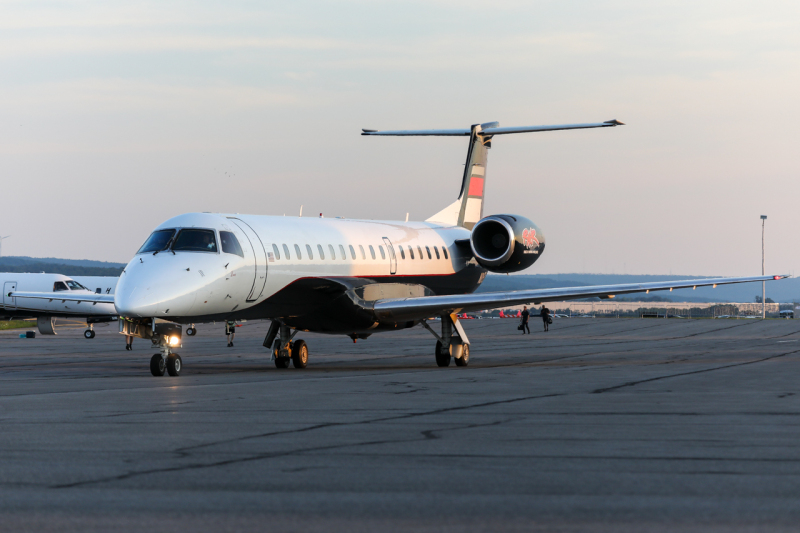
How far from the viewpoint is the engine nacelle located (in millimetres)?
25922

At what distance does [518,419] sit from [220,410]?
380 centimetres

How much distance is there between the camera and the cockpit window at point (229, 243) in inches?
822

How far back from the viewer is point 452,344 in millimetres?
25109

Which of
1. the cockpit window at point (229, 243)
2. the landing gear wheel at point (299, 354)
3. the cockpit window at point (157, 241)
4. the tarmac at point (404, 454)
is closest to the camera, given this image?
the tarmac at point (404, 454)

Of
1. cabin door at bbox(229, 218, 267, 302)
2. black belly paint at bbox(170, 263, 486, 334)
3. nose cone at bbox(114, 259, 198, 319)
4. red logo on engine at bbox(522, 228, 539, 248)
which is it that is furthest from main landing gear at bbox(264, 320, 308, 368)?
red logo on engine at bbox(522, 228, 539, 248)

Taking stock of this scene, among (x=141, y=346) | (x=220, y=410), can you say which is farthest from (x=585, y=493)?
(x=141, y=346)

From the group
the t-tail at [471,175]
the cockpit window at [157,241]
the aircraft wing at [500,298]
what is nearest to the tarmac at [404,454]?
the cockpit window at [157,241]

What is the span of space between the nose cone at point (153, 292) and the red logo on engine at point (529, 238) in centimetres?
981

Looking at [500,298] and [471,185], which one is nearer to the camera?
[500,298]

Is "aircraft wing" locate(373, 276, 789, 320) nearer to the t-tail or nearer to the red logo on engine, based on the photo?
the red logo on engine

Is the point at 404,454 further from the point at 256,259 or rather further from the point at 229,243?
the point at 256,259

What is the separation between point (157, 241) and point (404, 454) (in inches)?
522

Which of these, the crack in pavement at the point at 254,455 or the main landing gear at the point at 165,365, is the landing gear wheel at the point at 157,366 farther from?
the crack in pavement at the point at 254,455

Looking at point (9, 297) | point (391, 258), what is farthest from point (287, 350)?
point (9, 297)
